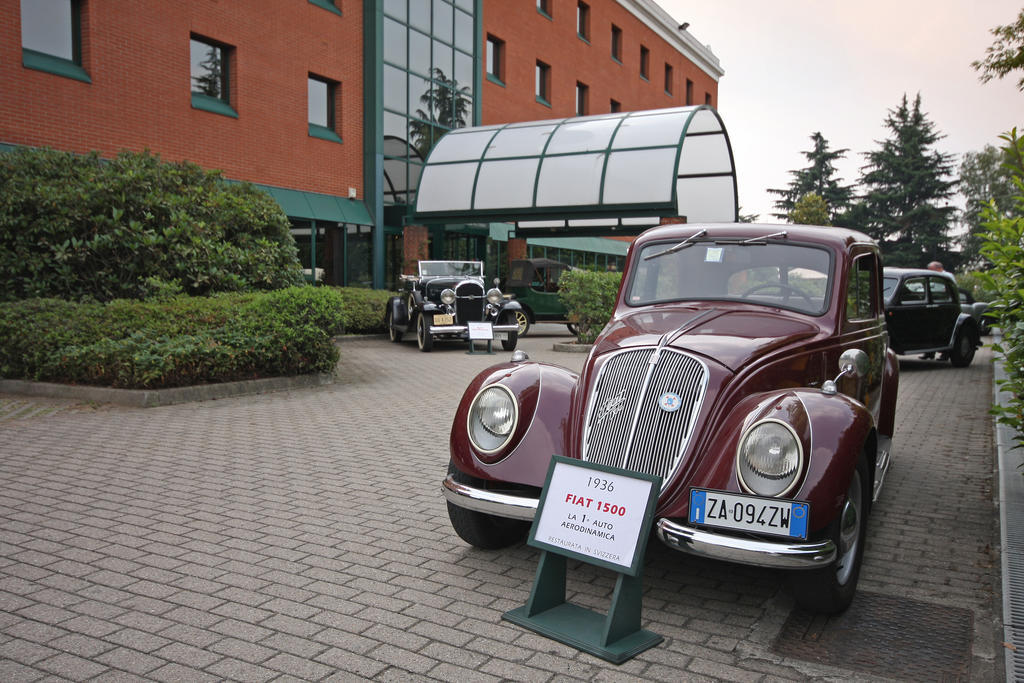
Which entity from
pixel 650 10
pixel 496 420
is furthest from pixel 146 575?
pixel 650 10

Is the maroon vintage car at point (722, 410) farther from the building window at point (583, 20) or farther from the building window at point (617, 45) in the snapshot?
the building window at point (617, 45)

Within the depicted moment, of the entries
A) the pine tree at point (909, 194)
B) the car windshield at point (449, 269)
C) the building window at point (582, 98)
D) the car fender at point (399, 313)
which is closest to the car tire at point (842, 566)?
the car windshield at point (449, 269)

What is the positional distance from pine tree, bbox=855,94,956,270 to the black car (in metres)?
39.2

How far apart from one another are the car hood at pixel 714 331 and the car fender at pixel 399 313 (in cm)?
1216

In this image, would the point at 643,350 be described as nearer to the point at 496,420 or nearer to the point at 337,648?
the point at 496,420

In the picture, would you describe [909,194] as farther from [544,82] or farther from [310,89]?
[310,89]

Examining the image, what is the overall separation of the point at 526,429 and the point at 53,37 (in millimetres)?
15080

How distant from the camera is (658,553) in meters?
4.28

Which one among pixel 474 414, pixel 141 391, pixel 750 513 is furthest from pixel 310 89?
pixel 750 513

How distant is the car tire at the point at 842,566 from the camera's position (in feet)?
10.8

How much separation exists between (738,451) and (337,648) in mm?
1815

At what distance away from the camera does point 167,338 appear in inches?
347

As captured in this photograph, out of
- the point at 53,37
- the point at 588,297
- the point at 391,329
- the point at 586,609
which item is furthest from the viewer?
the point at 391,329

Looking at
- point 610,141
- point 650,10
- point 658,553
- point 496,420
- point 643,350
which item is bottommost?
point 658,553
